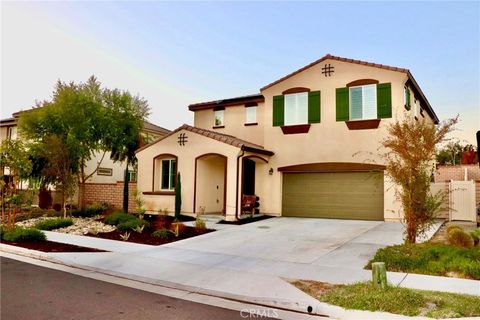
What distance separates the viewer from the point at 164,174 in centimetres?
1898

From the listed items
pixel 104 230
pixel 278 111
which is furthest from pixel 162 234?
pixel 278 111

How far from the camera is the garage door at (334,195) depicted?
16.1 m

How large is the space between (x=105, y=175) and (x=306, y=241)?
1797cm

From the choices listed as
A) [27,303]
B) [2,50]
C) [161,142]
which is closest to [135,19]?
[2,50]

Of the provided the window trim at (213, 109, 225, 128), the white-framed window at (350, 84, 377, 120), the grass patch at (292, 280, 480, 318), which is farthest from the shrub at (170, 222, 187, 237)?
the white-framed window at (350, 84, 377, 120)

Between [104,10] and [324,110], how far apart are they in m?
10.4

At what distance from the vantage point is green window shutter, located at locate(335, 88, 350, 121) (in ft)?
54.5

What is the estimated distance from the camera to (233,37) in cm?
1619

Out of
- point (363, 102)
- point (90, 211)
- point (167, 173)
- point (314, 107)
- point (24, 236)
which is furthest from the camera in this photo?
point (167, 173)

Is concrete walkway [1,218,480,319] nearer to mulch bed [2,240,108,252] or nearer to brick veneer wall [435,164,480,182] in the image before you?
mulch bed [2,240,108,252]

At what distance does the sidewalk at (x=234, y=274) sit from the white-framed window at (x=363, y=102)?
9983mm

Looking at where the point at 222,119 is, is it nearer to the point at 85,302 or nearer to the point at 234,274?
the point at 234,274

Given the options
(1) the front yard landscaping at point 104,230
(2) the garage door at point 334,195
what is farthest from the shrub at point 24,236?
(2) the garage door at point 334,195

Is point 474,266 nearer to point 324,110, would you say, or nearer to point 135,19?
point 324,110
